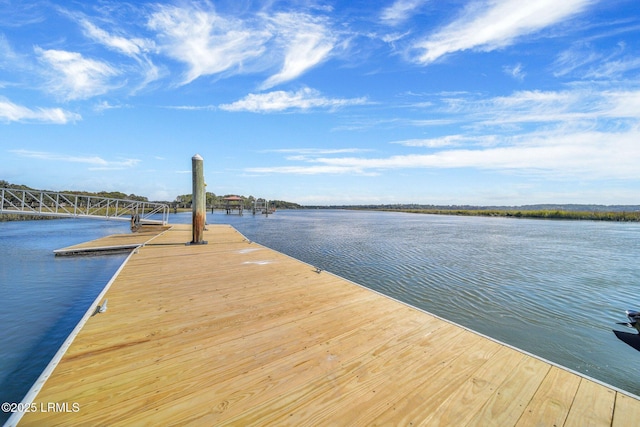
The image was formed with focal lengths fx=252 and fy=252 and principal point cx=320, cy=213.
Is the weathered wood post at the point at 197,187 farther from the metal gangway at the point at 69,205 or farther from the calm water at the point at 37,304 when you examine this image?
the metal gangway at the point at 69,205

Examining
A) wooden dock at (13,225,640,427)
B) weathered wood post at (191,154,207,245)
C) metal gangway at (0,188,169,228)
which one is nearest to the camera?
wooden dock at (13,225,640,427)

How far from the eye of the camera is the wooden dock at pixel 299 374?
189cm

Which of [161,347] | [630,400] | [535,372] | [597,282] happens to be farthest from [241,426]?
[597,282]

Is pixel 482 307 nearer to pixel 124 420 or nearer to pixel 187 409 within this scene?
pixel 187 409

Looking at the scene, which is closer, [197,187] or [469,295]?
[469,295]

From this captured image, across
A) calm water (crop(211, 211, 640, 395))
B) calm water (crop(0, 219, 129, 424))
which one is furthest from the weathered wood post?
calm water (crop(211, 211, 640, 395))

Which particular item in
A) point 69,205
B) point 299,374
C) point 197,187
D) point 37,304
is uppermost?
point 197,187

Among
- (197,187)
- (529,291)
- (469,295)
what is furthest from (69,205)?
(529,291)

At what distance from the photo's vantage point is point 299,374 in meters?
2.34

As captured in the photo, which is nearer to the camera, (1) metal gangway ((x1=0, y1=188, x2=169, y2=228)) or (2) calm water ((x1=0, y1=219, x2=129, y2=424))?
(2) calm water ((x1=0, y1=219, x2=129, y2=424))

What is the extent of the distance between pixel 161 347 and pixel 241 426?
5.04ft

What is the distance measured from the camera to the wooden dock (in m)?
1.89

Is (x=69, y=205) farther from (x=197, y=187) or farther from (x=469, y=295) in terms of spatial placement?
(x=469, y=295)

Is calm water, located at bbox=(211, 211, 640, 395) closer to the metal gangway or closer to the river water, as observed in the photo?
the river water
